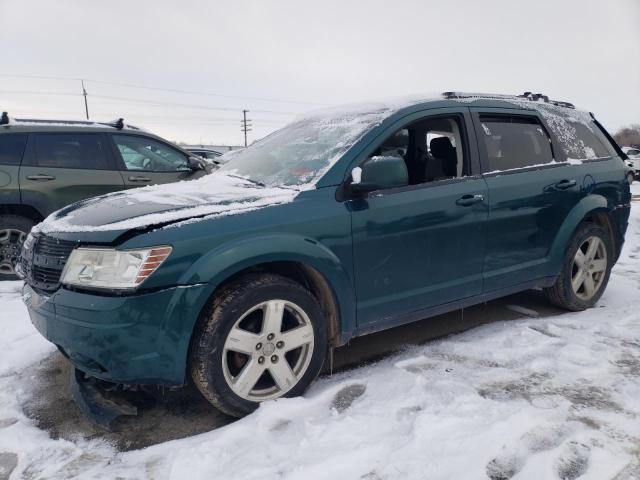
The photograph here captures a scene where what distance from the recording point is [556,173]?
3826mm

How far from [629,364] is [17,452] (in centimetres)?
344

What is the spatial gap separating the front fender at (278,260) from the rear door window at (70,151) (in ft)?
12.7

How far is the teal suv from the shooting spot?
2.29 m

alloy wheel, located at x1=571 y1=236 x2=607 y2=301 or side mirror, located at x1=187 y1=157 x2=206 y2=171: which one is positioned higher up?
side mirror, located at x1=187 y1=157 x2=206 y2=171

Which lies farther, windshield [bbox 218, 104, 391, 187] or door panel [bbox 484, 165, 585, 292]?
door panel [bbox 484, 165, 585, 292]

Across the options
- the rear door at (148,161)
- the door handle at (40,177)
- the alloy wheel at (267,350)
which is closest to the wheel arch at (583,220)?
the alloy wheel at (267,350)

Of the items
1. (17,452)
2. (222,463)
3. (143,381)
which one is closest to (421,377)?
(222,463)

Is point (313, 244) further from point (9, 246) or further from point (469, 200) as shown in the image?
point (9, 246)

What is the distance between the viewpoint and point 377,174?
2816mm

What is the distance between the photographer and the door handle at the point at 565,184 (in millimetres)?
3793

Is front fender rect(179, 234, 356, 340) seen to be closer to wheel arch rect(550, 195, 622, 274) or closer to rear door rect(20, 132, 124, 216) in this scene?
wheel arch rect(550, 195, 622, 274)

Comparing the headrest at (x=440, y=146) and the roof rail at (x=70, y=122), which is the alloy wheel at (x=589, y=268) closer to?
the headrest at (x=440, y=146)

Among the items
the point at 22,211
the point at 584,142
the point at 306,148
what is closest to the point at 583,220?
the point at 584,142

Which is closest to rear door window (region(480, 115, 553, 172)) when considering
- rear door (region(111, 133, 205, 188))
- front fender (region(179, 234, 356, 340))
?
front fender (region(179, 234, 356, 340))
